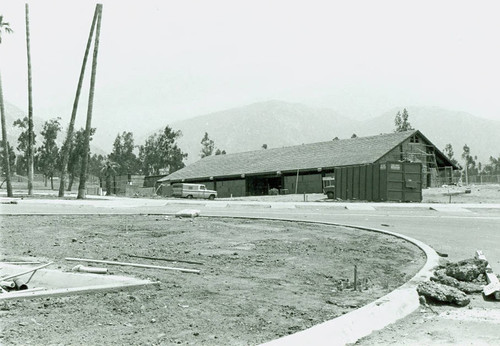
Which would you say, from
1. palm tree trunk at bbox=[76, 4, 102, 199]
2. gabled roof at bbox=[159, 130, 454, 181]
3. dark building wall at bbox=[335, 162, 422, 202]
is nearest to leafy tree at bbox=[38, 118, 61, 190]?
gabled roof at bbox=[159, 130, 454, 181]

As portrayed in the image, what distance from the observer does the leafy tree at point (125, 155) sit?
11088cm

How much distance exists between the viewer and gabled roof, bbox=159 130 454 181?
5012 cm

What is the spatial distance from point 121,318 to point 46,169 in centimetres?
9178

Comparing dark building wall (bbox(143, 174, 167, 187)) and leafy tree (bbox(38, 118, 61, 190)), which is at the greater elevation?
leafy tree (bbox(38, 118, 61, 190))

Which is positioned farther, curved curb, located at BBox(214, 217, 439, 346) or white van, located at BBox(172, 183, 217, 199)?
white van, located at BBox(172, 183, 217, 199)

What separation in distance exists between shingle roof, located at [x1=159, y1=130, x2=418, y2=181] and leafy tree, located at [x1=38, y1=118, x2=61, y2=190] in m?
33.1

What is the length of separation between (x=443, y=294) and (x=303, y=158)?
4845cm

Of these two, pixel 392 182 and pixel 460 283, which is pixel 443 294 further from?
pixel 392 182

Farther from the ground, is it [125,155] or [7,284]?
[125,155]

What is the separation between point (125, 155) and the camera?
370 feet

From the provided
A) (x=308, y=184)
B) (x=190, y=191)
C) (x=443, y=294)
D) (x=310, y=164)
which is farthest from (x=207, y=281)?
(x=310, y=164)

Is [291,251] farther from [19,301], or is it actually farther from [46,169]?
[46,169]

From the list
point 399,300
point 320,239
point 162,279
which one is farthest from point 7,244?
point 399,300

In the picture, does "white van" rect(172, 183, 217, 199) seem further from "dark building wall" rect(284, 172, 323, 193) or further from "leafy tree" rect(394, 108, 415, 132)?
"leafy tree" rect(394, 108, 415, 132)
